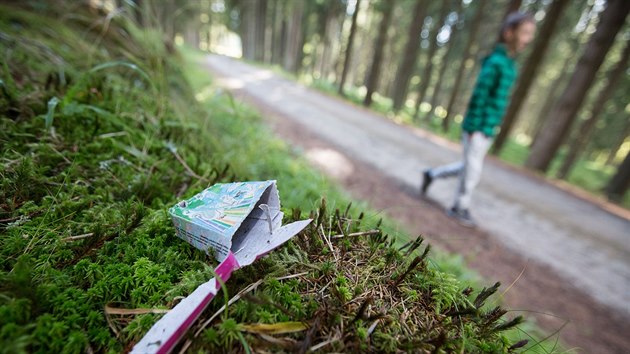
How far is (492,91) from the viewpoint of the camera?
3.97 metres

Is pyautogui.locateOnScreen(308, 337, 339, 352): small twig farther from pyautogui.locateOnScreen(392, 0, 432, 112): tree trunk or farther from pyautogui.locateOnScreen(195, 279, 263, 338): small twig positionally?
pyautogui.locateOnScreen(392, 0, 432, 112): tree trunk

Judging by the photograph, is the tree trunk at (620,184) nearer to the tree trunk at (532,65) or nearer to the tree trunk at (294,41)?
the tree trunk at (532,65)

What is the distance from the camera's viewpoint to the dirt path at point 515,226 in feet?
10.5

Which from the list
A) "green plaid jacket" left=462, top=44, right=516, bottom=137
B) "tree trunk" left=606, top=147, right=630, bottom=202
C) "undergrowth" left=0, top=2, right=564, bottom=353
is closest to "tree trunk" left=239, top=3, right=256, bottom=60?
"tree trunk" left=606, top=147, right=630, bottom=202

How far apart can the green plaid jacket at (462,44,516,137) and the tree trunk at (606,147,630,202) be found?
791 cm

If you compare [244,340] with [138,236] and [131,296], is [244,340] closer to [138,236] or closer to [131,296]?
[131,296]

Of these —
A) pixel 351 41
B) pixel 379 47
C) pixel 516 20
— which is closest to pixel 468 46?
pixel 379 47

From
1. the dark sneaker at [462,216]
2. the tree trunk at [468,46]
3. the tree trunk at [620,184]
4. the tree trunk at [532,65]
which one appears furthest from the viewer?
the tree trunk at [468,46]

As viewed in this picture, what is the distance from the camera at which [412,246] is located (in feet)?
4.02

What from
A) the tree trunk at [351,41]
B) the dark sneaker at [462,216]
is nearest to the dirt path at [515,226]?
the dark sneaker at [462,216]

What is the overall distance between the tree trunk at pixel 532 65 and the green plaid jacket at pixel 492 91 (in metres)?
7.37

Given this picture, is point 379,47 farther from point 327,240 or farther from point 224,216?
point 224,216

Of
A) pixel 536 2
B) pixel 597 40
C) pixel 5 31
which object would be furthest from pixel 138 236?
pixel 536 2

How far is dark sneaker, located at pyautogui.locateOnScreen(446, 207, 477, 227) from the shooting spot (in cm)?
442
